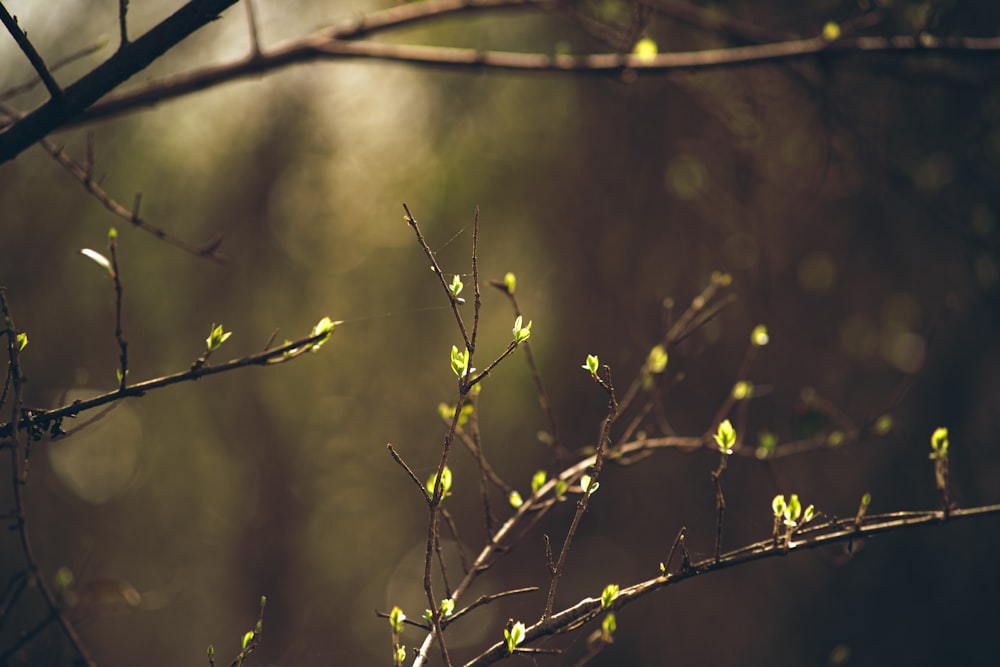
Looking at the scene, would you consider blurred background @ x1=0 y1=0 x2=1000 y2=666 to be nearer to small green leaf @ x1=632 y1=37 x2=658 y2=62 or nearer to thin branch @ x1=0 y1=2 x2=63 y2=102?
small green leaf @ x1=632 y1=37 x2=658 y2=62

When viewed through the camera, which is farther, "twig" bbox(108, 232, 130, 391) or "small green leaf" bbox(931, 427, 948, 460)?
"small green leaf" bbox(931, 427, 948, 460)

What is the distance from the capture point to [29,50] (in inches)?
52.3

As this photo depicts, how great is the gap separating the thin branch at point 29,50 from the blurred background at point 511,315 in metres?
1.64

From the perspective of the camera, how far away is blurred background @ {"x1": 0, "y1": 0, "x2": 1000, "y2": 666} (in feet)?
14.1

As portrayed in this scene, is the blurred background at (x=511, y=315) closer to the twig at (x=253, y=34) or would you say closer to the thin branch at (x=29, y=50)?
the twig at (x=253, y=34)

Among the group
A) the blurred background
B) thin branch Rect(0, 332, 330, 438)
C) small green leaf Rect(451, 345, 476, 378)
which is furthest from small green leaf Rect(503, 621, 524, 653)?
the blurred background

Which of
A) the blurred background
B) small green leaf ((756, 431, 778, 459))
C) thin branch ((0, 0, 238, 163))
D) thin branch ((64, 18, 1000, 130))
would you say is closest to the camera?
thin branch ((0, 0, 238, 163))

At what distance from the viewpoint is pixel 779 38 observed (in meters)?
2.60

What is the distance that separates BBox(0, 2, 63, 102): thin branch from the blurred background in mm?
1641

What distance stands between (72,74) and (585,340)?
4.53 m

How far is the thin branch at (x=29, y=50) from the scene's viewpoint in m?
1.26

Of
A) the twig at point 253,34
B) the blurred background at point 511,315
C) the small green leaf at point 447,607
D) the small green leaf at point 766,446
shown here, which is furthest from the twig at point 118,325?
the blurred background at point 511,315

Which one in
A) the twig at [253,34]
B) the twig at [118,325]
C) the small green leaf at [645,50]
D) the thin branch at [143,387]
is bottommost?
the thin branch at [143,387]

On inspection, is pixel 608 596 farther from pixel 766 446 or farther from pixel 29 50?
pixel 29 50
